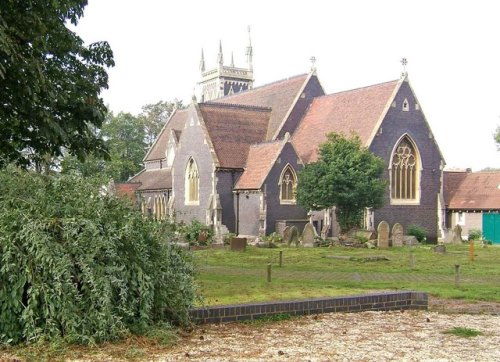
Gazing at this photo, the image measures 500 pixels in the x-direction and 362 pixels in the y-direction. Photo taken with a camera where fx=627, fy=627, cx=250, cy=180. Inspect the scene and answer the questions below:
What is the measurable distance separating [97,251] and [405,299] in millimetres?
6227

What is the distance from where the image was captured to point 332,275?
61.9ft

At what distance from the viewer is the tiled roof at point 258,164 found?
130ft

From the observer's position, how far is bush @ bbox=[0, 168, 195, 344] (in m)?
7.88

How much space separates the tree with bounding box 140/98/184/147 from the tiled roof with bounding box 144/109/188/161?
1895 centimetres

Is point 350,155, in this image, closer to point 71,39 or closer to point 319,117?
point 319,117

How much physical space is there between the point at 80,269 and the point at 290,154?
106 feet

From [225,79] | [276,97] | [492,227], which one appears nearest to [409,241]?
[492,227]

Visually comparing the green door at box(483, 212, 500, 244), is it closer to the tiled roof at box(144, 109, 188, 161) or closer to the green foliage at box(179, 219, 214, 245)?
the green foliage at box(179, 219, 214, 245)

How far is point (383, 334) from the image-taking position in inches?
366

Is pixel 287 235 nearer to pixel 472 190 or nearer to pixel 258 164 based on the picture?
pixel 258 164

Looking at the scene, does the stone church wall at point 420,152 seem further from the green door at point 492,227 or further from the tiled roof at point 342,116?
the green door at point 492,227

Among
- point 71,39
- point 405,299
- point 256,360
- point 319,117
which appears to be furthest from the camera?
point 319,117

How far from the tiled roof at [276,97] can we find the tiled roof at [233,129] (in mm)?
744

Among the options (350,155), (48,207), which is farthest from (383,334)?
(350,155)
